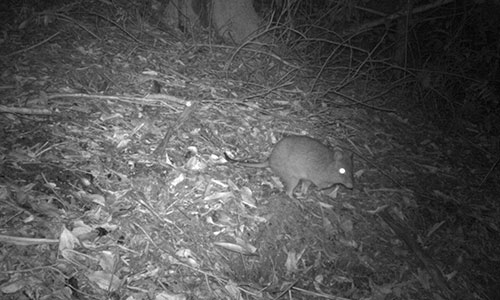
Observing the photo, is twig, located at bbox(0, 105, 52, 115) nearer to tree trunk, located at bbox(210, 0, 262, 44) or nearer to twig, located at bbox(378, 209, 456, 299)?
tree trunk, located at bbox(210, 0, 262, 44)

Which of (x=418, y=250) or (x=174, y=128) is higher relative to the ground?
(x=174, y=128)

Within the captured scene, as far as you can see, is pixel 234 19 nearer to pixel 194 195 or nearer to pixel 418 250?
pixel 194 195

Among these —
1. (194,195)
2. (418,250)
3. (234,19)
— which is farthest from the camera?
(234,19)

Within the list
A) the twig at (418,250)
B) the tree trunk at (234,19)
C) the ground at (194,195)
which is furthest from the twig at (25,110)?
the twig at (418,250)

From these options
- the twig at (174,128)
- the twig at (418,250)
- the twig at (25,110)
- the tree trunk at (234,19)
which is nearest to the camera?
the twig at (25,110)

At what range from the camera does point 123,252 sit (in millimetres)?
2736

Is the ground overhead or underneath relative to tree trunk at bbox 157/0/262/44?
underneath

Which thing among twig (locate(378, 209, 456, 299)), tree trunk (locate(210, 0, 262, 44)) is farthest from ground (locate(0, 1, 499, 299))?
tree trunk (locate(210, 0, 262, 44))


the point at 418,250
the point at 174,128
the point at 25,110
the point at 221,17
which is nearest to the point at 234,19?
the point at 221,17

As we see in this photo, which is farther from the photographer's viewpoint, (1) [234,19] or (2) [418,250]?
(1) [234,19]

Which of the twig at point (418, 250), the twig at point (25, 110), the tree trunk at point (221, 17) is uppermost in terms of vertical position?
the tree trunk at point (221, 17)

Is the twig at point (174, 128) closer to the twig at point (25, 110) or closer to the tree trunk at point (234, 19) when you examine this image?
the twig at point (25, 110)

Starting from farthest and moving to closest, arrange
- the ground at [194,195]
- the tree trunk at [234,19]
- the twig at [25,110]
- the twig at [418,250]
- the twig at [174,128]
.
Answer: the tree trunk at [234,19], the twig at [174,128], the twig at [418,250], the twig at [25,110], the ground at [194,195]

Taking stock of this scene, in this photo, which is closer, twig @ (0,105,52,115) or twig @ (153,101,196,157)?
twig @ (0,105,52,115)
